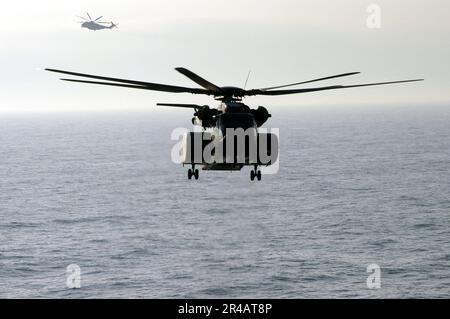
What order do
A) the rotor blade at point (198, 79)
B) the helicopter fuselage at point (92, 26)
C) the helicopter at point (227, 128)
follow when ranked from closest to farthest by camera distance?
1. the rotor blade at point (198, 79)
2. the helicopter at point (227, 128)
3. the helicopter fuselage at point (92, 26)

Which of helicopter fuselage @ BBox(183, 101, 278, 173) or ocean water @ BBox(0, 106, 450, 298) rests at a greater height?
helicopter fuselage @ BBox(183, 101, 278, 173)

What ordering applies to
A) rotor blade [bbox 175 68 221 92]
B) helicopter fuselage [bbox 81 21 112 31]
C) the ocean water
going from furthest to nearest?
helicopter fuselage [bbox 81 21 112 31] → the ocean water → rotor blade [bbox 175 68 221 92]

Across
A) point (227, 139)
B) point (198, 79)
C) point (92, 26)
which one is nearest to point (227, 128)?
point (227, 139)

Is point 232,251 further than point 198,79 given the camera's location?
Yes

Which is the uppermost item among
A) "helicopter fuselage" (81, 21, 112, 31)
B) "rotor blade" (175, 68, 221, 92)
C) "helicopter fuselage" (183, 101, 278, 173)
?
"helicopter fuselage" (81, 21, 112, 31)

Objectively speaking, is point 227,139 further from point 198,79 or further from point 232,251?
point 232,251

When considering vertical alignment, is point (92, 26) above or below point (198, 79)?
above

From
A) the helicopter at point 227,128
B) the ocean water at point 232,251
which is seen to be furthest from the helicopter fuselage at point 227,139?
the ocean water at point 232,251

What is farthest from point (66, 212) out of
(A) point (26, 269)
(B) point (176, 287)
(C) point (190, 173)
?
(C) point (190, 173)

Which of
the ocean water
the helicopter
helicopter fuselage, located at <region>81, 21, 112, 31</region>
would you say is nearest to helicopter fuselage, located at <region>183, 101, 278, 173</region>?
the helicopter

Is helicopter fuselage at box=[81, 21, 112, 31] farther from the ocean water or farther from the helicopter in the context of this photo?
the helicopter

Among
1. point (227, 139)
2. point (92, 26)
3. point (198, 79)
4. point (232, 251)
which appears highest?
point (92, 26)

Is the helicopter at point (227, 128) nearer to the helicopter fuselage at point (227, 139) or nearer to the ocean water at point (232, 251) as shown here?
the helicopter fuselage at point (227, 139)
